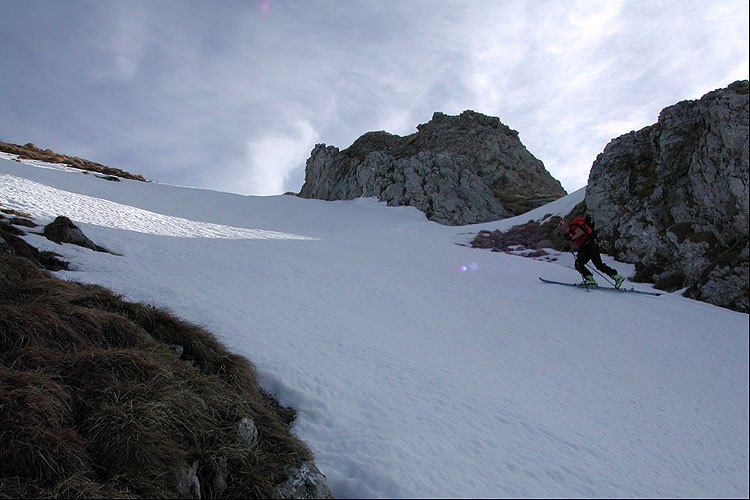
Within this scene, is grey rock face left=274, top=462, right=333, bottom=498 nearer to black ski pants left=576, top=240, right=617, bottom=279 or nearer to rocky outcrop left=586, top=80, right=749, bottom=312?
black ski pants left=576, top=240, right=617, bottom=279

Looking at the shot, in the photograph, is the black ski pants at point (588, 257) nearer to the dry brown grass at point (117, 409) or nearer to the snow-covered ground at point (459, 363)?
the snow-covered ground at point (459, 363)

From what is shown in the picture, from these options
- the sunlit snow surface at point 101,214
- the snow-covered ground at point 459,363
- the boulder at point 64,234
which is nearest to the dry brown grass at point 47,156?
the sunlit snow surface at point 101,214

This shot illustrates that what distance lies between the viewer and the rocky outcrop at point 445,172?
38.0 metres

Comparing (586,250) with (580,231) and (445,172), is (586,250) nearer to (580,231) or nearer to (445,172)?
(580,231)

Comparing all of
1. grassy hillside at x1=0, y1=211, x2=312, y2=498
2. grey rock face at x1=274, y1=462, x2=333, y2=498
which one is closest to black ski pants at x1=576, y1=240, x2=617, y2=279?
grassy hillside at x1=0, y1=211, x2=312, y2=498

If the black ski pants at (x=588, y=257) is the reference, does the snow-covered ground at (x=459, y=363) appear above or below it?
below

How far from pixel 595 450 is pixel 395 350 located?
3.35 m

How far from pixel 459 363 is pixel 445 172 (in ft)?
111

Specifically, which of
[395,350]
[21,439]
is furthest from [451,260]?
[21,439]

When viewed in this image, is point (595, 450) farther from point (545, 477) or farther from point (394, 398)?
point (394, 398)

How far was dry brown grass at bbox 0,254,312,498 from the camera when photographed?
312cm

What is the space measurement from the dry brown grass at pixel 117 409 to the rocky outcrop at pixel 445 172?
31.7m

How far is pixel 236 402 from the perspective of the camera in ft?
14.2

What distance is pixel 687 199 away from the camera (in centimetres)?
1811
